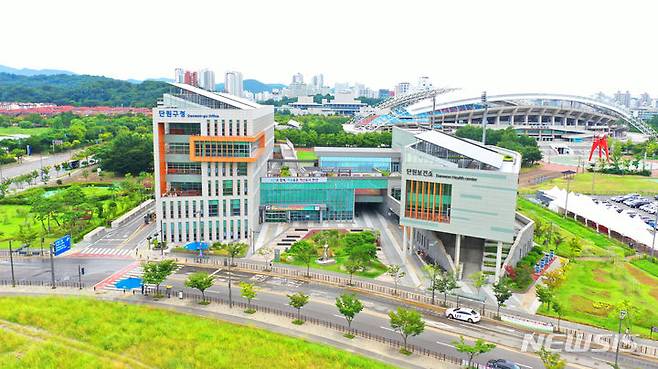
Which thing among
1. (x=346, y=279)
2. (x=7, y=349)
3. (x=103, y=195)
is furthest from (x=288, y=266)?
(x=103, y=195)

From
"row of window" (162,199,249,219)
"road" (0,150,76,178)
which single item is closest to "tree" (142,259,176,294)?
"row of window" (162,199,249,219)

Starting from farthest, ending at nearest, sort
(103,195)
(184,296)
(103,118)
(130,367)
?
(103,118) < (103,195) < (184,296) < (130,367)

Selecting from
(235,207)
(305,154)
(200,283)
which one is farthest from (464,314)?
(305,154)

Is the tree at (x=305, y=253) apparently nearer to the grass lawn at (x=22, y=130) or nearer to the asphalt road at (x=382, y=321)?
the asphalt road at (x=382, y=321)

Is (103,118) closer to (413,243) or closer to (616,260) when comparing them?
(413,243)

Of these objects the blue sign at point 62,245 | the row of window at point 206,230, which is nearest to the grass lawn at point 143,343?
the blue sign at point 62,245

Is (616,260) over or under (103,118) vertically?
under
